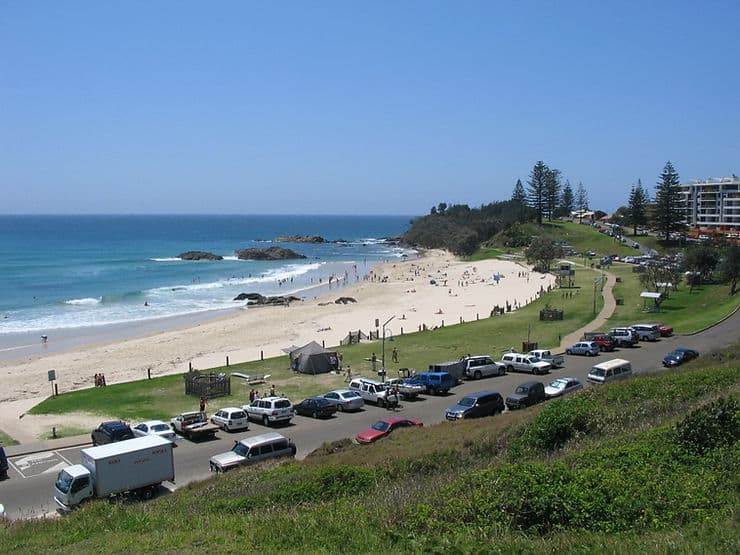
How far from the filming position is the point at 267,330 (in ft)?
163

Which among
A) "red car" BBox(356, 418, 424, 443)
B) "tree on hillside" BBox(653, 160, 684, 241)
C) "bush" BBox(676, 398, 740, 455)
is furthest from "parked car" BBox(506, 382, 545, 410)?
"tree on hillside" BBox(653, 160, 684, 241)

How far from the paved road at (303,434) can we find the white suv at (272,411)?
0.37 meters

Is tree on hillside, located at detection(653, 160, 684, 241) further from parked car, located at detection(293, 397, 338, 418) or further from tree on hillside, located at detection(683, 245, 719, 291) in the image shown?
parked car, located at detection(293, 397, 338, 418)

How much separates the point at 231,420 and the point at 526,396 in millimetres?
10729

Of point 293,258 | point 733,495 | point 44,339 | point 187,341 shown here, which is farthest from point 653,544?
point 293,258

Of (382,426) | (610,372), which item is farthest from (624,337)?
(382,426)

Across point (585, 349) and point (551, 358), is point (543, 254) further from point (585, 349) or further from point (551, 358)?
point (551, 358)

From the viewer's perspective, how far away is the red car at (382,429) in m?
19.2

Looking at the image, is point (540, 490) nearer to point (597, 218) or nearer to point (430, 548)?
point (430, 548)

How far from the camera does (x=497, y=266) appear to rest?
95438 mm

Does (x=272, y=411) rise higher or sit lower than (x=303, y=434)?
higher

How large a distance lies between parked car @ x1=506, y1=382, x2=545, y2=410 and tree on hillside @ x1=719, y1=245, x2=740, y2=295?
97.0ft

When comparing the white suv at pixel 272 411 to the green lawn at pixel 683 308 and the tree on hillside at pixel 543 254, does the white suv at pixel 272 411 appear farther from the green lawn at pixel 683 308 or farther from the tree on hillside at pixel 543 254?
the tree on hillside at pixel 543 254

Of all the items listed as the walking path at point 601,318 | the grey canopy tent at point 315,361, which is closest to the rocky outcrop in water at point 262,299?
the walking path at point 601,318
